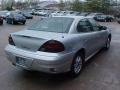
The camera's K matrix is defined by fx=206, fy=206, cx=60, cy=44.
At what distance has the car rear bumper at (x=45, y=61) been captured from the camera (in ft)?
14.3

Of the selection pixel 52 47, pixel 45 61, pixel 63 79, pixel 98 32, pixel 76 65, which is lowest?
pixel 63 79

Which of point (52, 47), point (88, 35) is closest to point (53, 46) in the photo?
point (52, 47)

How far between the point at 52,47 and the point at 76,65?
3.48 ft

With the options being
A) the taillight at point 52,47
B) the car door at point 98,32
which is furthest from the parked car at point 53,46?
the car door at point 98,32

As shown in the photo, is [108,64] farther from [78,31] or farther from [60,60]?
[60,60]

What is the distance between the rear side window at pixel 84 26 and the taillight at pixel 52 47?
111cm

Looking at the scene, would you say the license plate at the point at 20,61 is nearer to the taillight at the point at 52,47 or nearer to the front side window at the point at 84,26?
the taillight at the point at 52,47

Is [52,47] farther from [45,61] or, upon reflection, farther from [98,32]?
[98,32]

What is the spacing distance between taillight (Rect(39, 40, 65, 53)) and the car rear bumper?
10 cm

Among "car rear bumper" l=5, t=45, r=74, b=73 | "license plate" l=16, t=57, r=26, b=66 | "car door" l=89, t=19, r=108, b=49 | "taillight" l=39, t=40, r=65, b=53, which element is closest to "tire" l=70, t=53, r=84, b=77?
"car rear bumper" l=5, t=45, r=74, b=73

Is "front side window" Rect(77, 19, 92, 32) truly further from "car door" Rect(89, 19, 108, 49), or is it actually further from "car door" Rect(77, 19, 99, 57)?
"car door" Rect(89, 19, 108, 49)

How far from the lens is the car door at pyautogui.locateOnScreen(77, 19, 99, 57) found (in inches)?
218

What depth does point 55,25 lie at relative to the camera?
17.9 ft

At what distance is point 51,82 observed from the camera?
4.88 m
